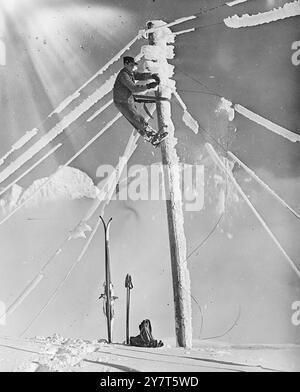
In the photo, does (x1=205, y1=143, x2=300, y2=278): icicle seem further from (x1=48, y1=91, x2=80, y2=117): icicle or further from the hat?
(x1=48, y1=91, x2=80, y2=117): icicle

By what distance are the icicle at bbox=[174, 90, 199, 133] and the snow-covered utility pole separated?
0.04 metres

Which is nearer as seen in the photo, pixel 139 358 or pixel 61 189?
pixel 139 358

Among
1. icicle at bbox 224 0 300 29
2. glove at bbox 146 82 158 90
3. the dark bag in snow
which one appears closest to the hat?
glove at bbox 146 82 158 90

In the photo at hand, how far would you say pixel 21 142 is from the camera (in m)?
1.89

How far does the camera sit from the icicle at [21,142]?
1.88m

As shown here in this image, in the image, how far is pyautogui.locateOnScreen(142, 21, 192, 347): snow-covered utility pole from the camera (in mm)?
1761

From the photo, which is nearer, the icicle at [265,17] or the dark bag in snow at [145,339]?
the dark bag in snow at [145,339]

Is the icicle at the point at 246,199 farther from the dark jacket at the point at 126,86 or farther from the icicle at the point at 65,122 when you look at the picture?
the icicle at the point at 65,122

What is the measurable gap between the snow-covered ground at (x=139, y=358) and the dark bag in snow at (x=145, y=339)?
3 cm

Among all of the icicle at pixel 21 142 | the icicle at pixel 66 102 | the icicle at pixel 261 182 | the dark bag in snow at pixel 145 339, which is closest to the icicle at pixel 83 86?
the icicle at pixel 66 102

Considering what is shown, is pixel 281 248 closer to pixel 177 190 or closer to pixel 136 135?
pixel 177 190

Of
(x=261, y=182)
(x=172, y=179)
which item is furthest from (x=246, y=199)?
(x=172, y=179)

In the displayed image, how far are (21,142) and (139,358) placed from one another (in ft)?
3.18

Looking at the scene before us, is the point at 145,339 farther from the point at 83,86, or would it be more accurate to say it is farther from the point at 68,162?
the point at 83,86
